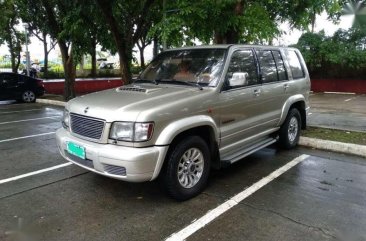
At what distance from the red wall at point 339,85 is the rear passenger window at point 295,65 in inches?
509

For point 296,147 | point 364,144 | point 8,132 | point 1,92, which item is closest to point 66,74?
point 1,92

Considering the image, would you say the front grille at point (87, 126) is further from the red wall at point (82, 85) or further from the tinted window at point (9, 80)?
the red wall at point (82, 85)

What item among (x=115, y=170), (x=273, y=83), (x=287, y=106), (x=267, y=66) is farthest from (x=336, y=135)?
(x=115, y=170)

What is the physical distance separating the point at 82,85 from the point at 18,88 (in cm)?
528

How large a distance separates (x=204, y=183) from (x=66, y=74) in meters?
11.5

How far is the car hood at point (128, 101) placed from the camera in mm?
3773

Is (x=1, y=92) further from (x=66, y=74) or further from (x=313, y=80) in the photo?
(x=313, y=80)

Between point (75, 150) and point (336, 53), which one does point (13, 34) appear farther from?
point (75, 150)

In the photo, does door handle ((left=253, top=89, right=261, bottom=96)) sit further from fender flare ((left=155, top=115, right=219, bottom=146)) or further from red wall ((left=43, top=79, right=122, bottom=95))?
red wall ((left=43, top=79, right=122, bottom=95))

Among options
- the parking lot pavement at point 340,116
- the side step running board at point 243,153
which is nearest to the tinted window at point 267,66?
the side step running board at point 243,153

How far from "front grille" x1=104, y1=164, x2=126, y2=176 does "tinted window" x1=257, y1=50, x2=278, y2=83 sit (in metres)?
2.80

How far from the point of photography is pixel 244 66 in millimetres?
5070

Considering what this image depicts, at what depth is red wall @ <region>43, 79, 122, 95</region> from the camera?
18750 mm

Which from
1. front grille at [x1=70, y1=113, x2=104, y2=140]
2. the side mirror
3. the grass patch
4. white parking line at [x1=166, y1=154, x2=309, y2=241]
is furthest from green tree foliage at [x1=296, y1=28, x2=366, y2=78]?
front grille at [x1=70, y1=113, x2=104, y2=140]
